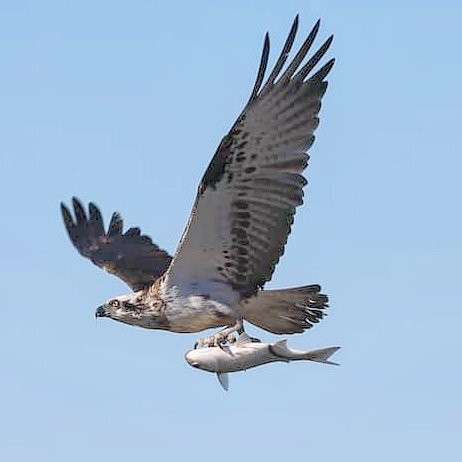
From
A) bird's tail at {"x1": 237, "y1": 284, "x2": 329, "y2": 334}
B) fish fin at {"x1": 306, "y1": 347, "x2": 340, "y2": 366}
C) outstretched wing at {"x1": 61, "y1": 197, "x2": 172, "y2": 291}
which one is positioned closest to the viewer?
fish fin at {"x1": 306, "y1": 347, "x2": 340, "y2": 366}

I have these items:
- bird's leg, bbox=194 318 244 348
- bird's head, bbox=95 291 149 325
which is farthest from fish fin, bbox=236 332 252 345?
bird's head, bbox=95 291 149 325

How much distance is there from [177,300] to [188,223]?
35.5 inches

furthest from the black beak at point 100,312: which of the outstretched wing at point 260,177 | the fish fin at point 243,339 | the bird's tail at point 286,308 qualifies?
the fish fin at point 243,339

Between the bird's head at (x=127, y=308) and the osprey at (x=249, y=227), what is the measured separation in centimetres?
1

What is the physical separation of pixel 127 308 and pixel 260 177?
193cm

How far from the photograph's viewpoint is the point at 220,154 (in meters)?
13.6

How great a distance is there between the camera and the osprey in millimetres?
13570

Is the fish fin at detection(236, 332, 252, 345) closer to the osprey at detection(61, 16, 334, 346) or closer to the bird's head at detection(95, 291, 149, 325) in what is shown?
the osprey at detection(61, 16, 334, 346)

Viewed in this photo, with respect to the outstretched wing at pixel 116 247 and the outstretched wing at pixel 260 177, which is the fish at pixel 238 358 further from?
the outstretched wing at pixel 116 247

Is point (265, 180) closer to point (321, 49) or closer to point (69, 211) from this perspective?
point (321, 49)

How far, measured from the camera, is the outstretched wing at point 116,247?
55.0 ft

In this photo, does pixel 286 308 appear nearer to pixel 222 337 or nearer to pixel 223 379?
pixel 222 337

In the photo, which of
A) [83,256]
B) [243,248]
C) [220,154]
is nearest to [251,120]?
[220,154]

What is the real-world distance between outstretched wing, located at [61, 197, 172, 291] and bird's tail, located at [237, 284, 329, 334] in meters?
1.75
